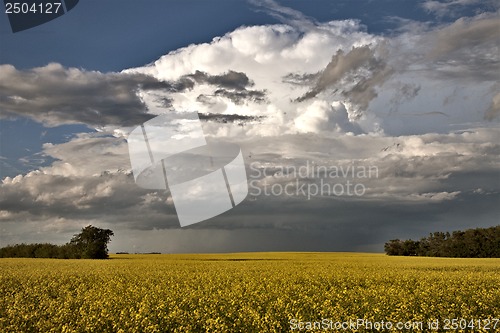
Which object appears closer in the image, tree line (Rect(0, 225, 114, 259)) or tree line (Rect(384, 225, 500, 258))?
tree line (Rect(0, 225, 114, 259))

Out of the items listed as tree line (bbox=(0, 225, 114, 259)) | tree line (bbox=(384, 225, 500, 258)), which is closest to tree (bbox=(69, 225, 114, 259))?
tree line (bbox=(0, 225, 114, 259))

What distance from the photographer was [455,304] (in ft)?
53.1

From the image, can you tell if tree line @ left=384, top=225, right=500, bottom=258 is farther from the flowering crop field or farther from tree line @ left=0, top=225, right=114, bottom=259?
the flowering crop field

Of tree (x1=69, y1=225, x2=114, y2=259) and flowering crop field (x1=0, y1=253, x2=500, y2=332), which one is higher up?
tree (x1=69, y1=225, x2=114, y2=259)

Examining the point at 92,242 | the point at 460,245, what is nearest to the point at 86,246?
the point at 92,242

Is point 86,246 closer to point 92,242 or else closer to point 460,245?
point 92,242

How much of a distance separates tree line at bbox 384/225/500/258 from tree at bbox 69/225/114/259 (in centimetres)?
5211

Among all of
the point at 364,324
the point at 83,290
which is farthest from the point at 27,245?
the point at 364,324

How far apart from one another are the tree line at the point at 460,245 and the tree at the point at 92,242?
52.1 meters

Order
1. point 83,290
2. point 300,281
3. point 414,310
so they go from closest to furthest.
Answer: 1. point 414,310
2. point 83,290
3. point 300,281

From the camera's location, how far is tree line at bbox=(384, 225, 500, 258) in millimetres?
77625

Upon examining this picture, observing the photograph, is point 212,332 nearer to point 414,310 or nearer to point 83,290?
point 414,310

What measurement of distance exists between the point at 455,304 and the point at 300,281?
7.81 metres

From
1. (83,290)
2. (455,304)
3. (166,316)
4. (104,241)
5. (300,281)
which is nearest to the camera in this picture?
(166,316)
